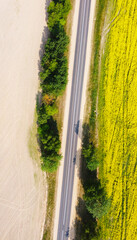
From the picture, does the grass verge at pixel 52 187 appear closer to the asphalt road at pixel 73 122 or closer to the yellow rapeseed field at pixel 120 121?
the asphalt road at pixel 73 122

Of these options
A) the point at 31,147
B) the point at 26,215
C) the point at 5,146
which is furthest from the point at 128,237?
the point at 5,146

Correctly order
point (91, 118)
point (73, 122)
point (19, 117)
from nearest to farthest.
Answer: point (91, 118) < point (73, 122) < point (19, 117)

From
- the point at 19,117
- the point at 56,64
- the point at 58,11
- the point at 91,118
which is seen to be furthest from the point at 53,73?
the point at 91,118

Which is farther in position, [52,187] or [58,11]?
[52,187]

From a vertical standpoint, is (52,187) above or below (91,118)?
below

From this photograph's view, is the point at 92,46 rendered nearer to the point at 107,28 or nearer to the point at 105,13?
the point at 107,28

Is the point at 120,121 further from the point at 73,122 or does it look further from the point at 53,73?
the point at 53,73
